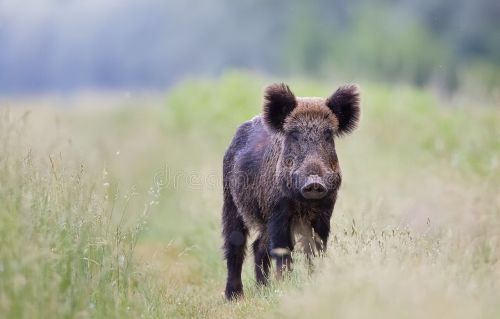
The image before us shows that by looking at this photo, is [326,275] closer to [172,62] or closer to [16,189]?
[16,189]

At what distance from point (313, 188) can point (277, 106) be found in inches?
44.5

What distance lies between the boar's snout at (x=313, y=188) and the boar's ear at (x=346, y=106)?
0.97 meters

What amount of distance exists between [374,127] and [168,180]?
211 inches

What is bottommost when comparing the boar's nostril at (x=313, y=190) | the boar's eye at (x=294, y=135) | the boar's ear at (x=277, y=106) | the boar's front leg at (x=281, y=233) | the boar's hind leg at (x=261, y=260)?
the boar's hind leg at (x=261, y=260)

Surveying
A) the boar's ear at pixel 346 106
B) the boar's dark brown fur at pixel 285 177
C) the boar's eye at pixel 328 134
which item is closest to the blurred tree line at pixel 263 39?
the boar's dark brown fur at pixel 285 177

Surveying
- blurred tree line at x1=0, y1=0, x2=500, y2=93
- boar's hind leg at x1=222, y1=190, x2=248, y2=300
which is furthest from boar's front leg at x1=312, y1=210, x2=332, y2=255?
blurred tree line at x1=0, y1=0, x2=500, y2=93

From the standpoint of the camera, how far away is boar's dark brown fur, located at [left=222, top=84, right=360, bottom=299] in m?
7.64

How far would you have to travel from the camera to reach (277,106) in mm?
8172

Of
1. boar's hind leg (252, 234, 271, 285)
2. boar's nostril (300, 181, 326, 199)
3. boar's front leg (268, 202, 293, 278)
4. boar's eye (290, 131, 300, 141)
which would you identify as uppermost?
boar's eye (290, 131, 300, 141)

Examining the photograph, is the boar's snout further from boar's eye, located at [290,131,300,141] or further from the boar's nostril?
boar's eye, located at [290,131,300,141]

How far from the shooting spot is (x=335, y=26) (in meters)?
39.5

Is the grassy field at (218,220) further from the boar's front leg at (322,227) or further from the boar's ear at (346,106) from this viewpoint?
the boar's ear at (346,106)

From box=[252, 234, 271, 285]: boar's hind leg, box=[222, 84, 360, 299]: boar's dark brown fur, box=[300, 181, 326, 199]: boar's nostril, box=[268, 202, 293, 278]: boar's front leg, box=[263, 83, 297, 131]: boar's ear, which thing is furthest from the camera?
box=[252, 234, 271, 285]: boar's hind leg

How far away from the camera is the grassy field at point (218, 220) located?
5.39 m
